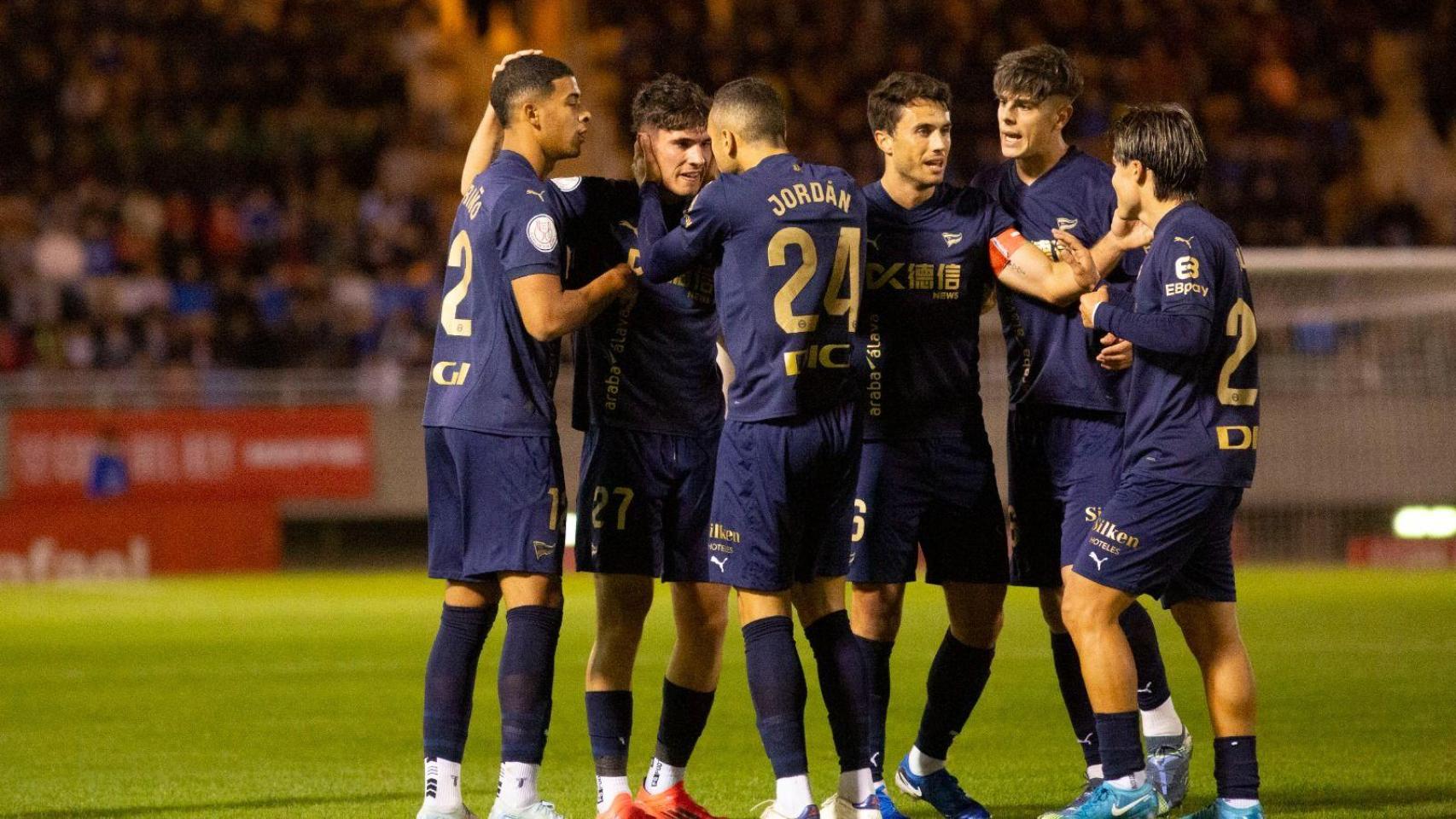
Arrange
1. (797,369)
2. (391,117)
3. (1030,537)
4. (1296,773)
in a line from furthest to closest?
1. (391,117)
2. (1296,773)
3. (1030,537)
4. (797,369)

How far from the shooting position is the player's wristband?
6723 mm

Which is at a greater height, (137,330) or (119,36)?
(119,36)

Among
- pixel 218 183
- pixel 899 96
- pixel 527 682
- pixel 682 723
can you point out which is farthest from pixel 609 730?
pixel 218 183

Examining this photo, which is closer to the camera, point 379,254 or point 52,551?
point 52,551

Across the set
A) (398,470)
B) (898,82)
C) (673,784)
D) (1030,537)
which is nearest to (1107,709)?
(1030,537)

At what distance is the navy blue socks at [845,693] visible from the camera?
20.4 ft

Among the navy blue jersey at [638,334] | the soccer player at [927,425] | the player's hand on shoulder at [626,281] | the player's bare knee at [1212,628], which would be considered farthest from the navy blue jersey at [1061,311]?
the player's hand on shoulder at [626,281]

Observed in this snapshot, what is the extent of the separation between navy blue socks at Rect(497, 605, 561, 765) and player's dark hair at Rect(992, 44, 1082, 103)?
2.51m

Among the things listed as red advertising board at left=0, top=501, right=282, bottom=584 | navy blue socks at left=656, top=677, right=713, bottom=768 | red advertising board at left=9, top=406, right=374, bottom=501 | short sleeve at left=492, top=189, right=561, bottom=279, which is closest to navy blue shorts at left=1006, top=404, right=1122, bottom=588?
navy blue socks at left=656, top=677, right=713, bottom=768

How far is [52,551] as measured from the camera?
65.3ft

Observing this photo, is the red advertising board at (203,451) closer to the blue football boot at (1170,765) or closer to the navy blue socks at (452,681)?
the navy blue socks at (452,681)

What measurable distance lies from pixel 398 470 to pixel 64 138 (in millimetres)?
6659

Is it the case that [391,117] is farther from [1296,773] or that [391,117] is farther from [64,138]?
[1296,773]

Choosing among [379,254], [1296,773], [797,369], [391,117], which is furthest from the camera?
[391,117]
